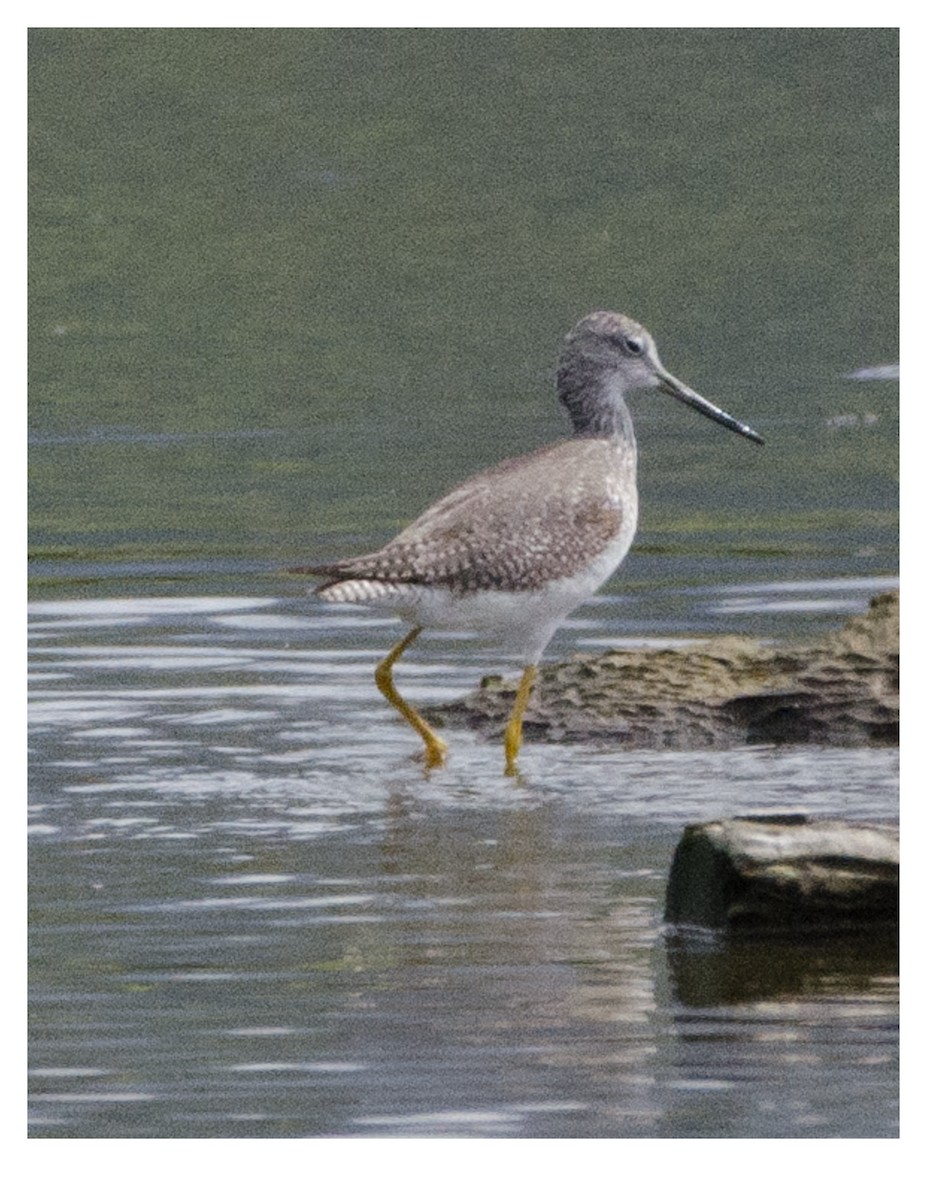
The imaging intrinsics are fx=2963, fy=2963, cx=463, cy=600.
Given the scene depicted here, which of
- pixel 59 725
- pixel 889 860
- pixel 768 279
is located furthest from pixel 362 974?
pixel 768 279

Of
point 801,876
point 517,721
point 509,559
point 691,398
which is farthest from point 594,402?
point 801,876

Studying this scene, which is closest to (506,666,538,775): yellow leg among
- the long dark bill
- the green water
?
the long dark bill

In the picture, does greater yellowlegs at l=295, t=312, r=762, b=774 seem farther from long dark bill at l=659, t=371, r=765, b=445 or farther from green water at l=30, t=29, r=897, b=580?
green water at l=30, t=29, r=897, b=580

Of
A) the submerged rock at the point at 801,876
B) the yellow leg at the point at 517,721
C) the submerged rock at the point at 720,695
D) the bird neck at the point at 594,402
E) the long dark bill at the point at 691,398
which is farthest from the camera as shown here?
the long dark bill at the point at 691,398

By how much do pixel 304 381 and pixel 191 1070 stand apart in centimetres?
1133

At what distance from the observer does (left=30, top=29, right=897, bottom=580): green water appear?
43.0 feet

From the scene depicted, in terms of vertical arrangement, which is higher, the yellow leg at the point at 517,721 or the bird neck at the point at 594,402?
the bird neck at the point at 594,402

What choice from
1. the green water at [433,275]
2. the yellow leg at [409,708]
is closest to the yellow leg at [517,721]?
the yellow leg at [409,708]

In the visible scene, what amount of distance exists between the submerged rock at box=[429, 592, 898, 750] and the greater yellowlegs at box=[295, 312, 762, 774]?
0.75ft

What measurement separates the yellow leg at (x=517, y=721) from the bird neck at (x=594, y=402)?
4.16ft

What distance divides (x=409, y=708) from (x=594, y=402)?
183cm

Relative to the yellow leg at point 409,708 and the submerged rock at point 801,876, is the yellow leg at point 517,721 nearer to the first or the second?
the yellow leg at point 409,708

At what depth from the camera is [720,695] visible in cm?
1237

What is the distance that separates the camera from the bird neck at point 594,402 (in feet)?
43.0
